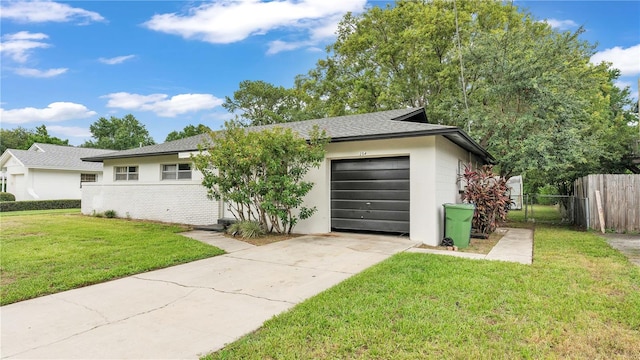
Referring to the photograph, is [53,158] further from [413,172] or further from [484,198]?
[484,198]

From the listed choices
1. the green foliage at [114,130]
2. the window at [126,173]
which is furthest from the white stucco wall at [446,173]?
the green foliage at [114,130]

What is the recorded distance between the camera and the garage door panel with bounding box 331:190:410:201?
28.8ft

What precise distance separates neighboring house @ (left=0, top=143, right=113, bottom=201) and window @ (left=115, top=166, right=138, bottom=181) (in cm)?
975

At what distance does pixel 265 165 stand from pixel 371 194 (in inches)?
116

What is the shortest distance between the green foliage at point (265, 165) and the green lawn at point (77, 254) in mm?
1807

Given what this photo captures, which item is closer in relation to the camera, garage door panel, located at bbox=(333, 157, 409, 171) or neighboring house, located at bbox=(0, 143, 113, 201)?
garage door panel, located at bbox=(333, 157, 409, 171)

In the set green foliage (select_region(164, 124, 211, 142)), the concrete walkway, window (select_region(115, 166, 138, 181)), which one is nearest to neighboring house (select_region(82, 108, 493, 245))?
the concrete walkway

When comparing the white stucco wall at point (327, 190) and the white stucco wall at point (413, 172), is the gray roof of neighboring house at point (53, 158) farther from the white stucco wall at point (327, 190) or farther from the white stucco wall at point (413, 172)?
the white stucco wall at point (413, 172)

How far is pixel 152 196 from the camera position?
517 inches

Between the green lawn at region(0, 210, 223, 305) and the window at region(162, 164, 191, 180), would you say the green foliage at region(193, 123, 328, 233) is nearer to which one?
the green lawn at region(0, 210, 223, 305)

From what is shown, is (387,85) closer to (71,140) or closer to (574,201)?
(574,201)

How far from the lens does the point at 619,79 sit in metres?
29.9

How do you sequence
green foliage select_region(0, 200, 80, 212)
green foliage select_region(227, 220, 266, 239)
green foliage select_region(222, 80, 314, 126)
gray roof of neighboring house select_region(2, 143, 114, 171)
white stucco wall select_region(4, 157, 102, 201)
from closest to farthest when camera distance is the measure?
1. green foliage select_region(227, 220, 266, 239)
2. green foliage select_region(0, 200, 80, 212)
3. white stucco wall select_region(4, 157, 102, 201)
4. gray roof of neighboring house select_region(2, 143, 114, 171)
5. green foliage select_region(222, 80, 314, 126)

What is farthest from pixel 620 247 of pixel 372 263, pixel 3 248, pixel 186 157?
pixel 3 248
